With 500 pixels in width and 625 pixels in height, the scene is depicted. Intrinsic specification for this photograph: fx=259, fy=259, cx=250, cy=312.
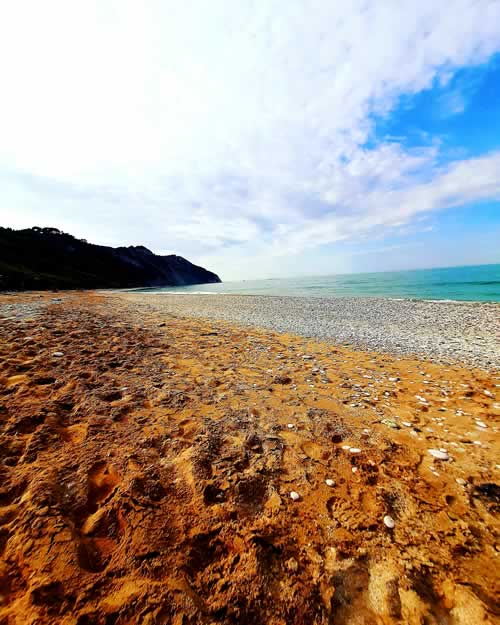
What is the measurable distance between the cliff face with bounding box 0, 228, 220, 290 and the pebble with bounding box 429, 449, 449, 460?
49488 mm

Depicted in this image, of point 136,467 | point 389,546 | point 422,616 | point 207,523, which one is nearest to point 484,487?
point 389,546

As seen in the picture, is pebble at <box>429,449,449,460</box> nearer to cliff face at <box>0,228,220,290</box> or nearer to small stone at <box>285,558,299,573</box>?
small stone at <box>285,558,299,573</box>

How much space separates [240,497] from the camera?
10.2 feet

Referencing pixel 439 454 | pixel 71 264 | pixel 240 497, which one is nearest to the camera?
pixel 240 497

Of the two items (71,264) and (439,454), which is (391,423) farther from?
(71,264)

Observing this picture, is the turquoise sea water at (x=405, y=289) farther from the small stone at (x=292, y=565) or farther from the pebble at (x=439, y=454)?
the small stone at (x=292, y=565)

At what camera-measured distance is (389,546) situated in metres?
2.62

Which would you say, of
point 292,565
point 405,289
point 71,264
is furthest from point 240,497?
point 71,264

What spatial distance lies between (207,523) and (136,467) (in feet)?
4.05

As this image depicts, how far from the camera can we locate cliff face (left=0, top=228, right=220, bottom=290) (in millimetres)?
51622

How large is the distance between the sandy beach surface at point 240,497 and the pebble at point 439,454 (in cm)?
5

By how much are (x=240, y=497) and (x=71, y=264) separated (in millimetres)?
107929

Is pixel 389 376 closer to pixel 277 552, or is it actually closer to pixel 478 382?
pixel 478 382

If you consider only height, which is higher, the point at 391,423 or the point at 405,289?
the point at 391,423
